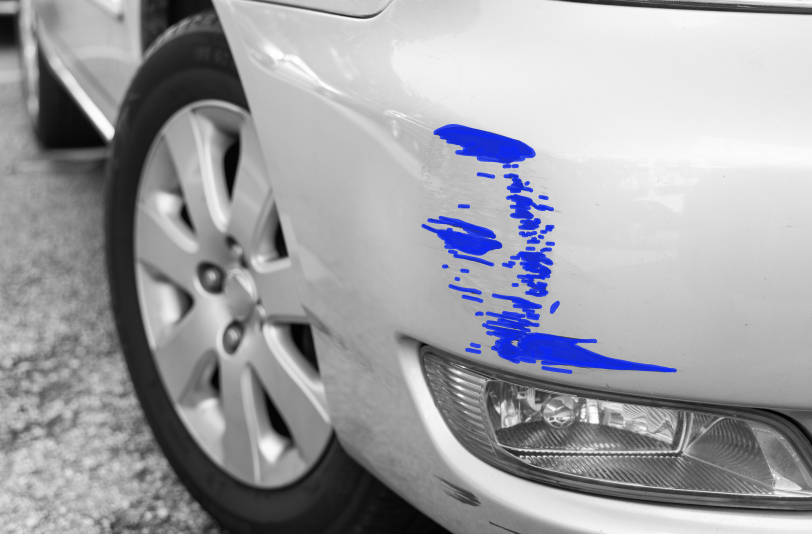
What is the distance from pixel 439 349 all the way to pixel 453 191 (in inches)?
7.9

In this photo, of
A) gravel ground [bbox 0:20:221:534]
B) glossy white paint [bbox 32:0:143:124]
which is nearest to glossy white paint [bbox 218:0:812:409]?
gravel ground [bbox 0:20:221:534]

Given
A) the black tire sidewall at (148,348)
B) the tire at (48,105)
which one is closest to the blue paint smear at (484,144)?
the black tire sidewall at (148,348)

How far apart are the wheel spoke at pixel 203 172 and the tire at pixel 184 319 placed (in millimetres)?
14

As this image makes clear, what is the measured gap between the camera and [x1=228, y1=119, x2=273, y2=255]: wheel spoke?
132cm

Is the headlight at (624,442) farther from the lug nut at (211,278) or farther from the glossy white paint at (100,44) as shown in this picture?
the glossy white paint at (100,44)

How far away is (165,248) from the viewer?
5.36 feet

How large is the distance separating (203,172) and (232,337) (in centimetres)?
31

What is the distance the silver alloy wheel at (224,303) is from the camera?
1334mm

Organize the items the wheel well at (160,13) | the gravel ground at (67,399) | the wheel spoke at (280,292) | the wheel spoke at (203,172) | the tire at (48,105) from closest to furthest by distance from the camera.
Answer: the wheel spoke at (280,292)
the wheel spoke at (203,172)
the gravel ground at (67,399)
the wheel well at (160,13)
the tire at (48,105)

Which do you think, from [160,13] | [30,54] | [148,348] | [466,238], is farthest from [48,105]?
[466,238]

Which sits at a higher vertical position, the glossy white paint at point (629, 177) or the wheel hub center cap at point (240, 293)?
the glossy white paint at point (629, 177)

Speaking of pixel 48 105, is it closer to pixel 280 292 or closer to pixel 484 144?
pixel 280 292

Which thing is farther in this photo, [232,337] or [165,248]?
[165,248]

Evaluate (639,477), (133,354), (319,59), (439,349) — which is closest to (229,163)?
(133,354)
